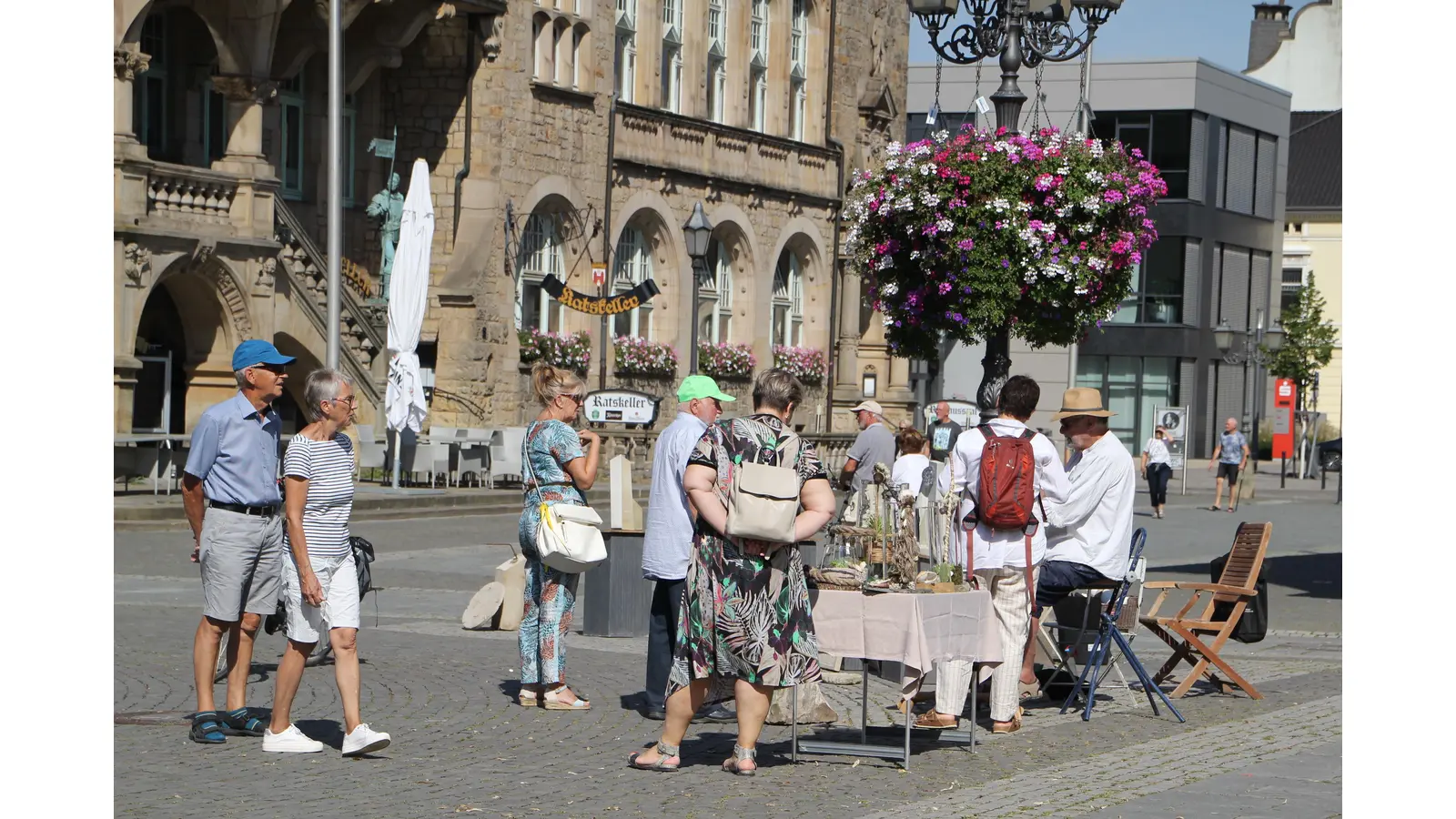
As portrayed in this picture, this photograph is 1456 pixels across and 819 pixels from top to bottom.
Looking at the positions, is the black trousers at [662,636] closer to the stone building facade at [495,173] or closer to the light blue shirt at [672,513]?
the light blue shirt at [672,513]

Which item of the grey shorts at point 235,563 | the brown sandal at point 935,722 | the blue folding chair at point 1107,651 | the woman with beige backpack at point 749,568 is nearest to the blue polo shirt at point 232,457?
the grey shorts at point 235,563

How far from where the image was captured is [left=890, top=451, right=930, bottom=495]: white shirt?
15.6 metres

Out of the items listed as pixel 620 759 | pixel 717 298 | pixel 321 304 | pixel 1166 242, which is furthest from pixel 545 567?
pixel 1166 242

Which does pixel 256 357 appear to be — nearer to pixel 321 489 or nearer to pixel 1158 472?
pixel 321 489

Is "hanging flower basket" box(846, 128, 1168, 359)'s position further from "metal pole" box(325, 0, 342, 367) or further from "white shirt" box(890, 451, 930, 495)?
Answer: "metal pole" box(325, 0, 342, 367)

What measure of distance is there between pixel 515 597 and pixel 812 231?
3026 centimetres

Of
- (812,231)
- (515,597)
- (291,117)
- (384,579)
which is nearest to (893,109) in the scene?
(812,231)

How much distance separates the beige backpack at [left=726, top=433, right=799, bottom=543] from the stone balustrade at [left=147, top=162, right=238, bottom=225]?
2112cm

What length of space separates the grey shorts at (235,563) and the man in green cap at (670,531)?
2.03 metres

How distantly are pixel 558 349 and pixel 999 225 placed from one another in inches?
794

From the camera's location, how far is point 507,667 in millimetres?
13133

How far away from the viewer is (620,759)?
9.92m

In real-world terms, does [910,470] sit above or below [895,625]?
above

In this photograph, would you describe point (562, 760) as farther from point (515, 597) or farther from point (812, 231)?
point (812, 231)
